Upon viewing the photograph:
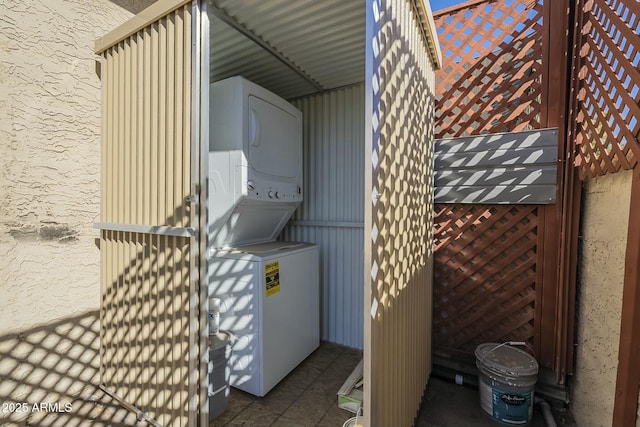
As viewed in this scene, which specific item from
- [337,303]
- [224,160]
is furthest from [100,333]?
[337,303]

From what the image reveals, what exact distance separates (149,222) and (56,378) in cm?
144

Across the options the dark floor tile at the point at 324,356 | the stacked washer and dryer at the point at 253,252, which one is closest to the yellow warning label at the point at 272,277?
the stacked washer and dryer at the point at 253,252

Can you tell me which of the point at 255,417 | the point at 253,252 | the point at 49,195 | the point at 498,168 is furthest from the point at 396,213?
the point at 49,195

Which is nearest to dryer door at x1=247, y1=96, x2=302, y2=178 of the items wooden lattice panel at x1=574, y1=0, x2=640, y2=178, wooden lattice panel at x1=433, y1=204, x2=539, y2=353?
wooden lattice panel at x1=433, y1=204, x2=539, y2=353

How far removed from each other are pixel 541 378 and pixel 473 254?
112 cm

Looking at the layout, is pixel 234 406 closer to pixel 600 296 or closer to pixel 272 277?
pixel 272 277

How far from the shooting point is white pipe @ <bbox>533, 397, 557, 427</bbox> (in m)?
2.11

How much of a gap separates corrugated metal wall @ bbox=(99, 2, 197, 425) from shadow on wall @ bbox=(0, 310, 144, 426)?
0.14m

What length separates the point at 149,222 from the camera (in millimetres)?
1951

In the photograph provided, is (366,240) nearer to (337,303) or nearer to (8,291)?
Answer: (337,303)

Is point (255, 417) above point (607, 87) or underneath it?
underneath

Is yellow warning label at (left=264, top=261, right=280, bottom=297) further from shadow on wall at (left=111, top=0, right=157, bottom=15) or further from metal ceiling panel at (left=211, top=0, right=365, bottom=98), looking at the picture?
shadow on wall at (left=111, top=0, right=157, bottom=15)

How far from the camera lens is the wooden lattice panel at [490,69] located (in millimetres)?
2426

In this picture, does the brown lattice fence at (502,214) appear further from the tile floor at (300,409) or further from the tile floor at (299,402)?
the tile floor at (299,402)
